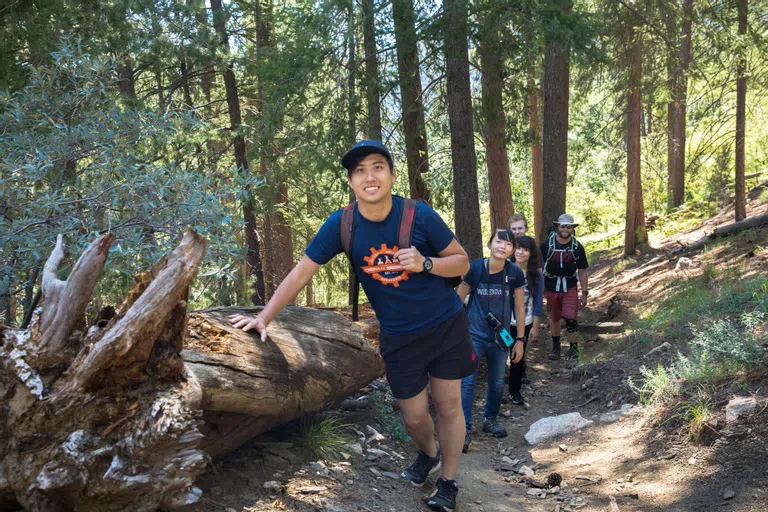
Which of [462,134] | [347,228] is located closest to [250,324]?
[347,228]

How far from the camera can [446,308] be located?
420cm

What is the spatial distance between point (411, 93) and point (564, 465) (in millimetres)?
7698

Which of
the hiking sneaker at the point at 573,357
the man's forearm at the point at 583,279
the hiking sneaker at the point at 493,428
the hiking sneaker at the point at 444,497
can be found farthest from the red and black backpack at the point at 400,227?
the man's forearm at the point at 583,279

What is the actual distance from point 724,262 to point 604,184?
66.9 ft

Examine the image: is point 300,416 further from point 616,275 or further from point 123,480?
point 616,275

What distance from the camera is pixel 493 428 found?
6.86 m

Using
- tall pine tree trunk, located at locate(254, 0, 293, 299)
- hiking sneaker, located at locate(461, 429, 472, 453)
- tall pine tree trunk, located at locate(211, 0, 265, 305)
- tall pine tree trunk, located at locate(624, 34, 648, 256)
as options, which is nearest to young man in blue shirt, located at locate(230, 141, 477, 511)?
hiking sneaker, located at locate(461, 429, 472, 453)

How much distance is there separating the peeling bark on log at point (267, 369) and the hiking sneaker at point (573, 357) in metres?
5.00

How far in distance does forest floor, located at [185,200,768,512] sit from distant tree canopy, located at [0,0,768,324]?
1.80 meters

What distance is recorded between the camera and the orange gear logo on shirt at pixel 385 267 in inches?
156

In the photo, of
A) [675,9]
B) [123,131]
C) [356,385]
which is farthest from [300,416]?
[675,9]

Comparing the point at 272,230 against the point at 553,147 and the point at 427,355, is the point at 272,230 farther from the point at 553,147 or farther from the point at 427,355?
the point at 427,355

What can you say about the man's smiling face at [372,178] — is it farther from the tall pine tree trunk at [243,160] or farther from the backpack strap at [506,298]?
the tall pine tree trunk at [243,160]

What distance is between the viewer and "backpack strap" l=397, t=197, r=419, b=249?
395 centimetres
